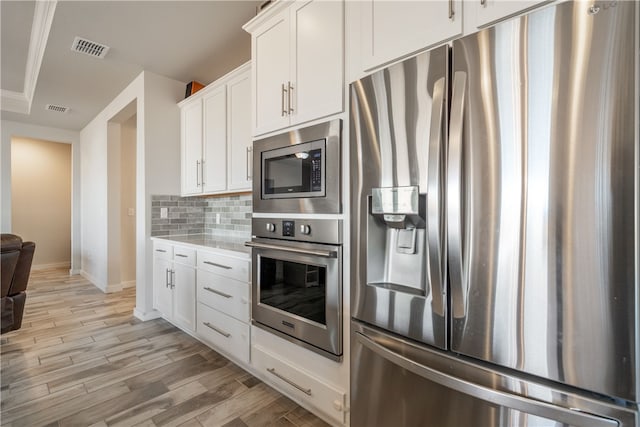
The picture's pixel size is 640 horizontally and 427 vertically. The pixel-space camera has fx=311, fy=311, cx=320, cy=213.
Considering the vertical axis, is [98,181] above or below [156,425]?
above

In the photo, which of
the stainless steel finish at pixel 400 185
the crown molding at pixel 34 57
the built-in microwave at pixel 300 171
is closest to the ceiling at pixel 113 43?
the crown molding at pixel 34 57

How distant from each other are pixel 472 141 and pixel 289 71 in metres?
1.19

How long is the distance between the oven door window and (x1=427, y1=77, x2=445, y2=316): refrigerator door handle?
2.04 feet

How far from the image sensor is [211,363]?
2381mm

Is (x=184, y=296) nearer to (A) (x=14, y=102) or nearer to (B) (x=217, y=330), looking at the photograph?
(B) (x=217, y=330)

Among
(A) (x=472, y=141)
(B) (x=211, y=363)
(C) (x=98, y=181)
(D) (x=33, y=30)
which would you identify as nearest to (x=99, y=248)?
(C) (x=98, y=181)

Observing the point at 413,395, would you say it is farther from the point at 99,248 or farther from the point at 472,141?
the point at 99,248

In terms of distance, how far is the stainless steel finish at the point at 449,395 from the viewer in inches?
32.8

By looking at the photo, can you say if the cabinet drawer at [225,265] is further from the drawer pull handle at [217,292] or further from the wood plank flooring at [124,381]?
the wood plank flooring at [124,381]

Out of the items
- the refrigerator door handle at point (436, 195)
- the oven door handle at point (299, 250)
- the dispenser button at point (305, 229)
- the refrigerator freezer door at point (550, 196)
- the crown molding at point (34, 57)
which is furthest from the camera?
the crown molding at point (34, 57)

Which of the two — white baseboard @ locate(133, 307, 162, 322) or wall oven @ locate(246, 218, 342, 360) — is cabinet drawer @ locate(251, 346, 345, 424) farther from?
white baseboard @ locate(133, 307, 162, 322)

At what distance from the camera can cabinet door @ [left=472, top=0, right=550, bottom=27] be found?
97cm

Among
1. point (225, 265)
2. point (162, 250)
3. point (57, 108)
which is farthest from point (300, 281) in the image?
point (57, 108)

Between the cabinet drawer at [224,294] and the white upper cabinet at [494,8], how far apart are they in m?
1.85
